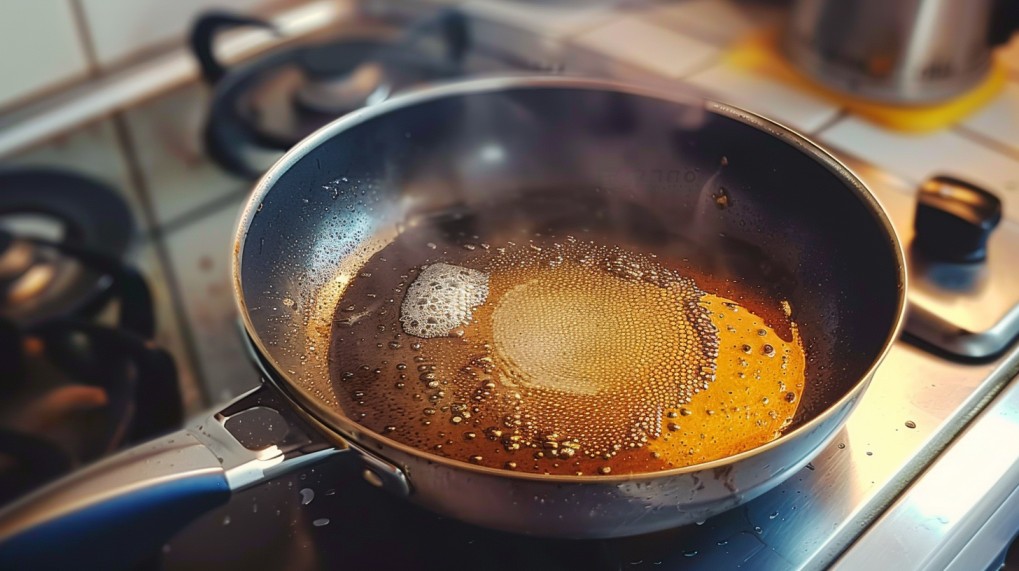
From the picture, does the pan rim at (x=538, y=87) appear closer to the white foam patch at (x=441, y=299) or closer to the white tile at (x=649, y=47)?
the white foam patch at (x=441, y=299)

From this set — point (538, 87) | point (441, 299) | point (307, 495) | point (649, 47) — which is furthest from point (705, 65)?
point (307, 495)

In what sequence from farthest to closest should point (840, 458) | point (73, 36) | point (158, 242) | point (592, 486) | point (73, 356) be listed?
point (73, 36) → point (158, 242) → point (73, 356) → point (840, 458) → point (592, 486)

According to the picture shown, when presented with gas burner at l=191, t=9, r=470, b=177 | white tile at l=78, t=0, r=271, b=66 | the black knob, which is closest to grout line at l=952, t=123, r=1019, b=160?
the black knob

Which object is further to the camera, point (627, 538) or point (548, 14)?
point (548, 14)

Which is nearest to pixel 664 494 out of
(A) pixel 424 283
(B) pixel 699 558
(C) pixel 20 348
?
(B) pixel 699 558

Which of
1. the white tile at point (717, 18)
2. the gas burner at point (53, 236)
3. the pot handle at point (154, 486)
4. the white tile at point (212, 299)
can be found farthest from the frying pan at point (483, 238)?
the white tile at point (717, 18)

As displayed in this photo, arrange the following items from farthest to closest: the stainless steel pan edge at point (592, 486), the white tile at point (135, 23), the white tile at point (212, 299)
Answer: the white tile at point (135, 23)
the white tile at point (212, 299)
the stainless steel pan edge at point (592, 486)

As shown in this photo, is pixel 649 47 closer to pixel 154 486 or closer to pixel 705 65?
pixel 705 65
